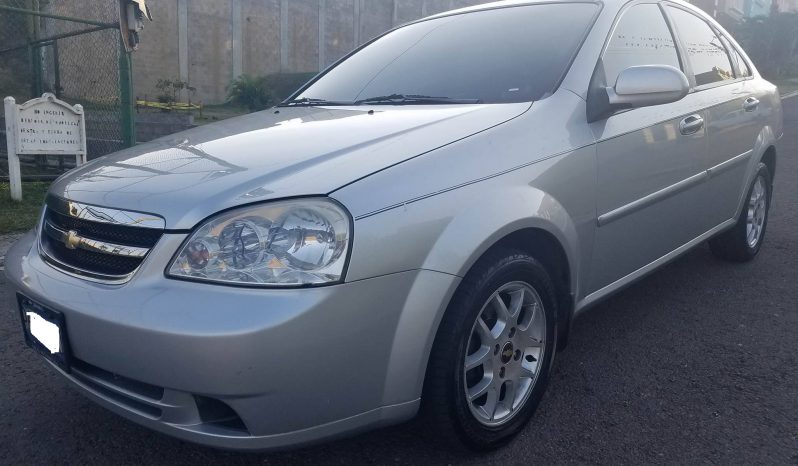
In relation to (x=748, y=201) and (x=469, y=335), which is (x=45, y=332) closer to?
(x=469, y=335)

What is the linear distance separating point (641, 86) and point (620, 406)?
1289 millimetres

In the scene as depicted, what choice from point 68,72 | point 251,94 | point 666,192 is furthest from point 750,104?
point 251,94

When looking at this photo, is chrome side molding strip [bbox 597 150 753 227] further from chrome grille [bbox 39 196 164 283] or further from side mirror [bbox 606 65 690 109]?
A: chrome grille [bbox 39 196 164 283]

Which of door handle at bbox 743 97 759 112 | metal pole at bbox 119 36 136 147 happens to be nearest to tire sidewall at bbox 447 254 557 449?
door handle at bbox 743 97 759 112

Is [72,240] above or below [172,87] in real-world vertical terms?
below

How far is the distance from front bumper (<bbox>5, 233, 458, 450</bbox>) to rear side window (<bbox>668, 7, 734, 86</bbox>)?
2.49m

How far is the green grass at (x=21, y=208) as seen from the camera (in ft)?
18.0

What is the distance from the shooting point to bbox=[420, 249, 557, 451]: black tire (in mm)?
2102

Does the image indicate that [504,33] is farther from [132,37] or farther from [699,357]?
[132,37]

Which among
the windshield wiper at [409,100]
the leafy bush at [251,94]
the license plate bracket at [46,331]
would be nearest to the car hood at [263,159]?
the windshield wiper at [409,100]

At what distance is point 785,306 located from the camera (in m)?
3.82

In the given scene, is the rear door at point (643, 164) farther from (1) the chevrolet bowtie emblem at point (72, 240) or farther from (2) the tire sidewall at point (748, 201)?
(1) the chevrolet bowtie emblem at point (72, 240)

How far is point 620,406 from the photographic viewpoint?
8.92ft

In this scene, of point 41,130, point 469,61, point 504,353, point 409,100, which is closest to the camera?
point 504,353
